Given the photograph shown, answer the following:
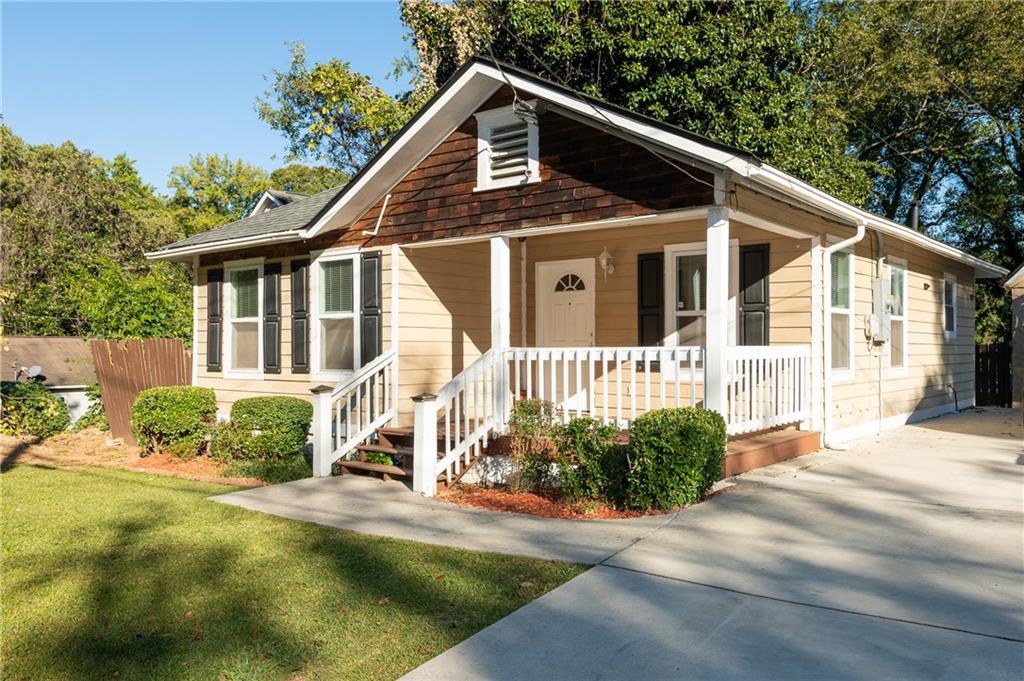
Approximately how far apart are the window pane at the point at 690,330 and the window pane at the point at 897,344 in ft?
12.6

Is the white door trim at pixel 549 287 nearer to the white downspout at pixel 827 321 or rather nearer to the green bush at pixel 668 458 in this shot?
the white downspout at pixel 827 321

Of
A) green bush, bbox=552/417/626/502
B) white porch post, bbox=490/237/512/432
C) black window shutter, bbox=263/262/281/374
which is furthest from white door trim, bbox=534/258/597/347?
black window shutter, bbox=263/262/281/374

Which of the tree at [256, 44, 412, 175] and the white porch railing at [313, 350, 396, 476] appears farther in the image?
the tree at [256, 44, 412, 175]

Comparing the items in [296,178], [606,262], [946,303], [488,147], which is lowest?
[946,303]

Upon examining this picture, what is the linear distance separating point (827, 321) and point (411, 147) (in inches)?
221

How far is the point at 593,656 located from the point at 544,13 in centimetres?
1602

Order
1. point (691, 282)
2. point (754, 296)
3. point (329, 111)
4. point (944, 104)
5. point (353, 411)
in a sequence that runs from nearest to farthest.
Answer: point (754, 296)
point (691, 282)
point (353, 411)
point (944, 104)
point (329, 111)

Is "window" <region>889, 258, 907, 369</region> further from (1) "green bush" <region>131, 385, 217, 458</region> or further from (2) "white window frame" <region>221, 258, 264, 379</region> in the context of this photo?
(1) "green bush" <region>131, 385, 217, 458</region>

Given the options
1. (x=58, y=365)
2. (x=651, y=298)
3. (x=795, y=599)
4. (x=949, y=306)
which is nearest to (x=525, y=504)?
(x=795, y=599)

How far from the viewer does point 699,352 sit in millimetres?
7422

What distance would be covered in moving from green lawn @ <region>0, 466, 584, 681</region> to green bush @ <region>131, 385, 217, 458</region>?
4110 millimetres

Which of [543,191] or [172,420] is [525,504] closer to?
[543,191]

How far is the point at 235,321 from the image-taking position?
12.2 meters

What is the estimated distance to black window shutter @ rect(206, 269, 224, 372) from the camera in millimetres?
12336
